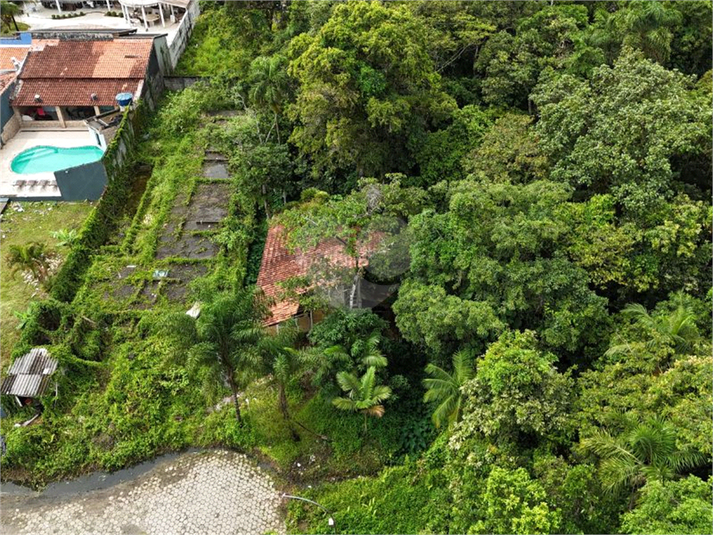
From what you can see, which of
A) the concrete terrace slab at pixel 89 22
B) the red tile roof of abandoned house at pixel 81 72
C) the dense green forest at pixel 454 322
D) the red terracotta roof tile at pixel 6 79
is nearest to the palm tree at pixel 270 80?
the dense green forest at pixel 454 322

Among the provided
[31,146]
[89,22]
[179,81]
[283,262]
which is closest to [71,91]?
[31,146]

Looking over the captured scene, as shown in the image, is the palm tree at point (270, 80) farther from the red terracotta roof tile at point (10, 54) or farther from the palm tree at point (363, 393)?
the red terracotta roof tile at point (10, 54)

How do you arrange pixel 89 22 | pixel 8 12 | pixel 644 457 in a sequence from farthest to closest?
1. pixel 89 22
2. pixel 8 12
3. pixel 644 457

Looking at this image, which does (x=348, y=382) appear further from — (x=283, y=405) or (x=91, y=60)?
(x=91, y=60)

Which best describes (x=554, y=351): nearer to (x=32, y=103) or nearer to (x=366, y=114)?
(x=366, y=114)

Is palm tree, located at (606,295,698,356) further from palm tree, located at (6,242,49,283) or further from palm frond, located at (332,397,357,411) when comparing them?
palm tree, located at (6,242,49,283)

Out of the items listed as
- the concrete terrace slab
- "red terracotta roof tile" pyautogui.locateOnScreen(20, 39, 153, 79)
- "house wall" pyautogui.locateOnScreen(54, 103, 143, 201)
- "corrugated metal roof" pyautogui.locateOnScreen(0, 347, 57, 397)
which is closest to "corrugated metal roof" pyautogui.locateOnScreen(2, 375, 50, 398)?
Answer: "corrugated metal roof" pyautogui.locateOnScreen(0, 347, 57, 397)
